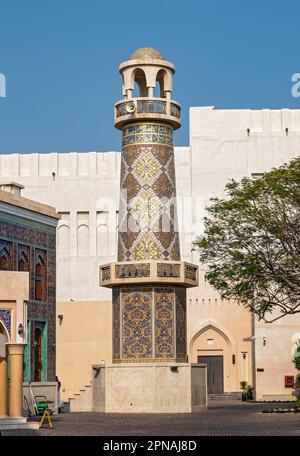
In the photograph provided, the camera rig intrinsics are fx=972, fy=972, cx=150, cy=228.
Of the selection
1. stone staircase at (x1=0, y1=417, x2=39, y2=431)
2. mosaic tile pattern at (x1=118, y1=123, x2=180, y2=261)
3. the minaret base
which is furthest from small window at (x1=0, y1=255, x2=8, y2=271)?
stone staircase at (x1=0, y1=417, x2=39, y2=431)

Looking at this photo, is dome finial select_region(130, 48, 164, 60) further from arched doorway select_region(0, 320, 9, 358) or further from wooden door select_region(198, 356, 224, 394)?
wooden door select_region(198, 356, 224, 394)

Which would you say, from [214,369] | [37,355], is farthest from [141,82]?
[214,369]

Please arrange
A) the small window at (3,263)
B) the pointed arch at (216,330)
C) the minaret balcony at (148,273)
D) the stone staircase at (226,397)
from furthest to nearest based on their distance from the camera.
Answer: the pointed arch at (216,330) < the stone staircase at (226,397) < the small window at (3,263) < the minaret balcony at (148,273)

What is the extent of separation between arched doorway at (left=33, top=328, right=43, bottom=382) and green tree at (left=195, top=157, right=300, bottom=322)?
8014mm

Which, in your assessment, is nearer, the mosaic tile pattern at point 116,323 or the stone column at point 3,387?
the stone column at point 3,387

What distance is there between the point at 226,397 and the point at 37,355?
1706 centimetres

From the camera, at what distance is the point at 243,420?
88.8 feet

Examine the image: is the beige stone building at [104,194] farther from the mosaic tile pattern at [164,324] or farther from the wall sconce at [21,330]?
the wall sconce at [21,330]

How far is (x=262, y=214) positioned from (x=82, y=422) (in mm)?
8286

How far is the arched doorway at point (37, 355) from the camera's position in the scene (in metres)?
36.3

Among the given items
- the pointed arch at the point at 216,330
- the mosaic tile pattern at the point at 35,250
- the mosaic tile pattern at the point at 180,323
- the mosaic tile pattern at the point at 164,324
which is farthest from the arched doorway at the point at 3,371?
the pointed arch at the point at 216,330

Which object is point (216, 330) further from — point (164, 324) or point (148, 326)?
point (148, 326)

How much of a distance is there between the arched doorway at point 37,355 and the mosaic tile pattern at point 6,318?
11.0m

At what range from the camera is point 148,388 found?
31.7 m
